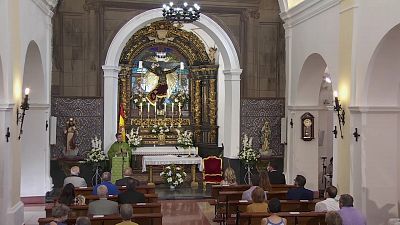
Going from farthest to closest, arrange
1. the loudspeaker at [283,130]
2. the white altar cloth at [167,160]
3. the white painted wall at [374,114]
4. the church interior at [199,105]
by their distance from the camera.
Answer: the white altar cloth at [167,160] → the loudspeaker at [283,130] → the church interior at [199,105] → the white painted wall at [374,114]

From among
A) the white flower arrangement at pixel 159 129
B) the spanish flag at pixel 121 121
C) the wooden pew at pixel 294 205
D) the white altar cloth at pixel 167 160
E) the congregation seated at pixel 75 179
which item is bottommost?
the wooden pew at pixel 294 205

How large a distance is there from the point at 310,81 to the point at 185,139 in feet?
20.5

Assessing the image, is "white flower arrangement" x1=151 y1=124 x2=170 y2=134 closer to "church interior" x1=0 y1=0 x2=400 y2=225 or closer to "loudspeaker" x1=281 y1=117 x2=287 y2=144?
"church interior" x1=0 y1=0 x2=400 y2=225

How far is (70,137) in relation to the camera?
52.0 ft

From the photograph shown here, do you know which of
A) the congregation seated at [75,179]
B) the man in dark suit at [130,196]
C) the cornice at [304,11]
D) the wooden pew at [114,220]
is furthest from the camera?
the cornice at [304,11]

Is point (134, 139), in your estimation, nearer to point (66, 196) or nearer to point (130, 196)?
point (130, 196)

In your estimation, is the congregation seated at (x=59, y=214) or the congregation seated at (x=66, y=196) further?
the congregation seated at (x=66, y=196)

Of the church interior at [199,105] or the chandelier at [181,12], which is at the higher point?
the chandelier at [181,12]

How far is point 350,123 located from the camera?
11.0 meters

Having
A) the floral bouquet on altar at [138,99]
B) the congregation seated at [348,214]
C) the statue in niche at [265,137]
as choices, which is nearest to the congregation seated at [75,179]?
the congregation seated at [348,214]

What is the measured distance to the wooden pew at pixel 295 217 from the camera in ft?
27.0

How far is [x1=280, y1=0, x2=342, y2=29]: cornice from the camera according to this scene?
495 inches

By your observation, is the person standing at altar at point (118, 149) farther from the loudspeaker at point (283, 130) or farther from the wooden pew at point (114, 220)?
the wooden pew at point (114, 220)

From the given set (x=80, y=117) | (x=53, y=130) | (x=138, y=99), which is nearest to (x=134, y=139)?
(x=138, y=99)
